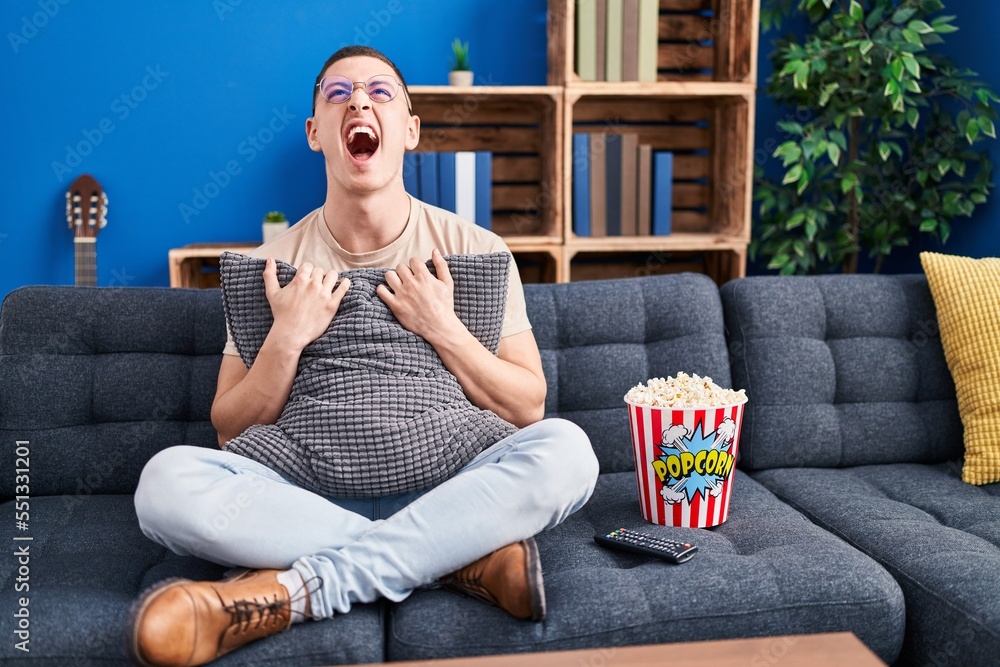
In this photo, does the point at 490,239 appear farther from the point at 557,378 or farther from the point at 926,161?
the point at 926,161

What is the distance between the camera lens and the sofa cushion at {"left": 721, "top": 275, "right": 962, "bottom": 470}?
1774mm

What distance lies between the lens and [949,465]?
1.78 metres

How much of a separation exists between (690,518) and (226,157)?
1.92 m

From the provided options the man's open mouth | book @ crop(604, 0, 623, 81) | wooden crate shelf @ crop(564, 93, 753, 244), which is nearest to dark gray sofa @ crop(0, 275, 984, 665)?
the man's open mouth

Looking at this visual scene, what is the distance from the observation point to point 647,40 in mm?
2518

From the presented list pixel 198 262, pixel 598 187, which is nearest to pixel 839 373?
pixel 598 187

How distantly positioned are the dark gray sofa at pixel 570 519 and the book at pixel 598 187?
2.60 ft

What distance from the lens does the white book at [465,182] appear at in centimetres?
256

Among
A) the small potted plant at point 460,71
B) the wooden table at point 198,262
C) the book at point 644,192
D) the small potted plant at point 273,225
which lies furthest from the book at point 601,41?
the wooden table at point 198,262

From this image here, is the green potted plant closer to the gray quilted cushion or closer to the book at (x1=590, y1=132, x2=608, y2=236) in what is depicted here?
the book at (x1=590, y1=132, x2=608, y2=236)

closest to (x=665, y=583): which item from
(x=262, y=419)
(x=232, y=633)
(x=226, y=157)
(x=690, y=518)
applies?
(x=690, y=518)

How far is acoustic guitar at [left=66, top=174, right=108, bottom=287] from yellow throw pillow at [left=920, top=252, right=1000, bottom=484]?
228 cm

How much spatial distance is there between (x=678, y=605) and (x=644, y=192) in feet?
5.53

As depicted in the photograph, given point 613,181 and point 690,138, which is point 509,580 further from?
point 690,138
